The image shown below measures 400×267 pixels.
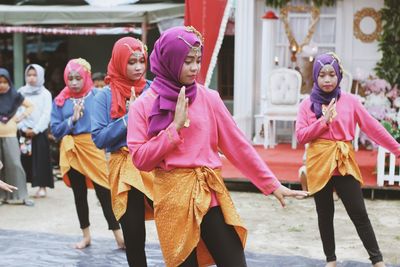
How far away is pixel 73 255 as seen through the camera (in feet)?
19.1

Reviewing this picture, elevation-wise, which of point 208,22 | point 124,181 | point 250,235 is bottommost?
point 250,235

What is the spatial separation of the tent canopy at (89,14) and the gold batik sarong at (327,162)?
5.95 m

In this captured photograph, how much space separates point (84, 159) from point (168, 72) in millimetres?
2700

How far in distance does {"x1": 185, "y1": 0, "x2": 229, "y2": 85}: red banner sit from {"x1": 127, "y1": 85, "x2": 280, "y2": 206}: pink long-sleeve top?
476cm

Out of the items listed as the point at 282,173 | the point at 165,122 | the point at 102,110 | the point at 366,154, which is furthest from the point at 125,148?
the point at 366,154

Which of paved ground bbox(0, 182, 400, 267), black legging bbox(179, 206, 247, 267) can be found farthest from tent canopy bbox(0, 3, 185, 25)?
black legging bbox(179, 206, 247, 267)

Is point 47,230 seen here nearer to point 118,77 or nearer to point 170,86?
point 118,77

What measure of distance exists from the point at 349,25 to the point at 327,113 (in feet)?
22.3

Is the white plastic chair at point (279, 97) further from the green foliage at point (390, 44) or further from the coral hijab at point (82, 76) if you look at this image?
the coral hijab at point (82, 76)

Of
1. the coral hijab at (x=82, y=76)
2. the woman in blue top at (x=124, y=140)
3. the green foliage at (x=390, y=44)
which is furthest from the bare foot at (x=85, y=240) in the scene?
the green foliage at (x=390, y=44)

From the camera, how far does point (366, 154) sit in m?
10.1

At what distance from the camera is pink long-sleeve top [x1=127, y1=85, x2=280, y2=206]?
11.1 feet

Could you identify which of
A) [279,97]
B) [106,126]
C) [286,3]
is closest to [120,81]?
[106,126]

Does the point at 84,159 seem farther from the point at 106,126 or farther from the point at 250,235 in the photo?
the point at 250,235
